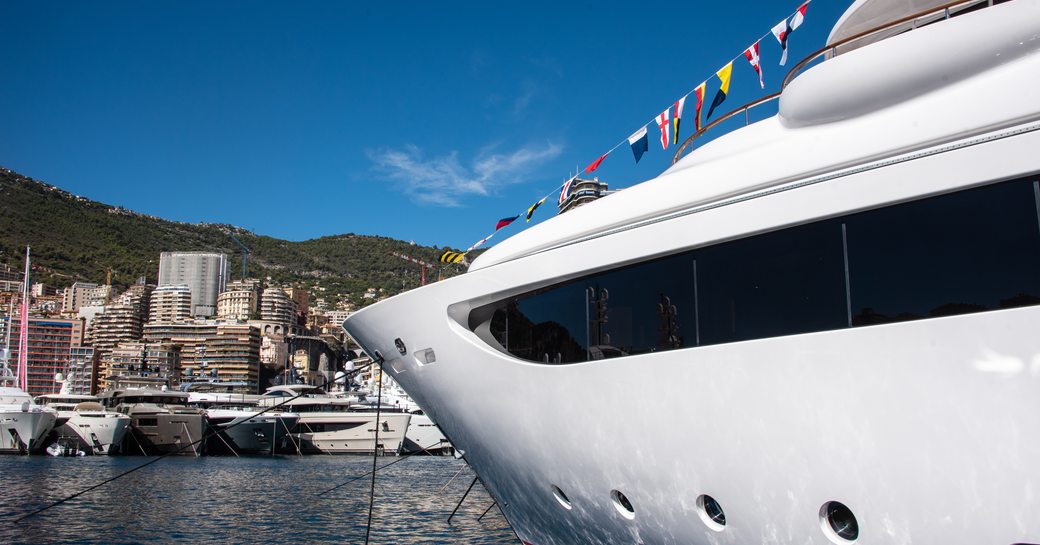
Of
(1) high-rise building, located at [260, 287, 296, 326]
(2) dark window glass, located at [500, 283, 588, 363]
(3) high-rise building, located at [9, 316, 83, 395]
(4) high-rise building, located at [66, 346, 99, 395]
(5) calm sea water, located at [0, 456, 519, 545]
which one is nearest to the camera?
(2) dark window glass, located at [500, 283, 588, 363]

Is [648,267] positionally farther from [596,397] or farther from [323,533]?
[323,533]

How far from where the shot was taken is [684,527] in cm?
539

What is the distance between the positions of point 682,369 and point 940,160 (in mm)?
1967

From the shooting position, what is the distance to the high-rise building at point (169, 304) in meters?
158

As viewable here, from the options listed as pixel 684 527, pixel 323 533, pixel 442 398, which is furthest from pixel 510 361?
pixel 323 533

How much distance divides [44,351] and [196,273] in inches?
3024

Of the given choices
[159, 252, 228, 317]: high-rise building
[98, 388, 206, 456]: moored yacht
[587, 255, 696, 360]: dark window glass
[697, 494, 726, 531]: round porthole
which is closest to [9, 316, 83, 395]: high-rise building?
[98, 388, 206, 456]: moored yacht

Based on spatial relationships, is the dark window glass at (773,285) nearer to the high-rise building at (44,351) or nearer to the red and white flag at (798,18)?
the red and white flag at (798,18)

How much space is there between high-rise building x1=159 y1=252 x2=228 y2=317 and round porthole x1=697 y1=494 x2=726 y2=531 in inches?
7600

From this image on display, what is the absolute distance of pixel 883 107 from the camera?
529 centimetres

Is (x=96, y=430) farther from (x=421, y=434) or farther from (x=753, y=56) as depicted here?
(x=753, y=56)

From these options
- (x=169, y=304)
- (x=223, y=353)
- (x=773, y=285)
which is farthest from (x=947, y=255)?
(x=169, y=304)

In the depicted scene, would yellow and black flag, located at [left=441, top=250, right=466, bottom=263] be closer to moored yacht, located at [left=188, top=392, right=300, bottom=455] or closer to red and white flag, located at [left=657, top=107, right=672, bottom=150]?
red and white flag, located at [left=657, top=107, right=672, bottom=150]

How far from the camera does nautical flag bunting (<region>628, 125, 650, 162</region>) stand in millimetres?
9758
